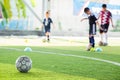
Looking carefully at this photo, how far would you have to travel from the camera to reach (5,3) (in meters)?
4.60

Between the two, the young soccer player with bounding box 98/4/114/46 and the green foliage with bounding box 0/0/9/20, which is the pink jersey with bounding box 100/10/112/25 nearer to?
the young soccer player with bounding box 98/4/114/46

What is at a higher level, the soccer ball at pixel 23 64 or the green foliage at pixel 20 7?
the green foliage at pixel 20 7

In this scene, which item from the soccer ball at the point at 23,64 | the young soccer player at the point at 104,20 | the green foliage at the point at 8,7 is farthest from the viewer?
the young soccer player at the point at 104,20

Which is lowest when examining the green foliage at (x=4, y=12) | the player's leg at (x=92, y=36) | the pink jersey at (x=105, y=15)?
the player's leg at (x=92, y=36)

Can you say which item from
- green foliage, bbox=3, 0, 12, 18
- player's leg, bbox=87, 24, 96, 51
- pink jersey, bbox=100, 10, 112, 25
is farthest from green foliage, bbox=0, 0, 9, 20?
pink jersey, bbox=100, 10, 112, 25

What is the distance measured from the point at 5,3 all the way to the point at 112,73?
13.7 ft

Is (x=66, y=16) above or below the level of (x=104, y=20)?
below

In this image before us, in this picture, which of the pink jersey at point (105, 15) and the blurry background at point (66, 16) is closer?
the pink jersey at point (105, 15)

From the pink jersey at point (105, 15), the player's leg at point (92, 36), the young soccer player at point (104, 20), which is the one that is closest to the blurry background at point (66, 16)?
the young soccer player at point (104, 20)

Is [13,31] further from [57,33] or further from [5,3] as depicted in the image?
[5,3]

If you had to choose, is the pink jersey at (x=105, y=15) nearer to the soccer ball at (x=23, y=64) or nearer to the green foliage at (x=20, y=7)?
the soccer ball at (x=23, y=64)

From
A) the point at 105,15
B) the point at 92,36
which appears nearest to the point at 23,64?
the point at 92,36

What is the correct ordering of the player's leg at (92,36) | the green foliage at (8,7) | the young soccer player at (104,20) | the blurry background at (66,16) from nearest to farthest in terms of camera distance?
the green foliage at (8,7) < the player's leg at (92,36) < the young soccer player at (104,20) < the blurry background at (66,16)

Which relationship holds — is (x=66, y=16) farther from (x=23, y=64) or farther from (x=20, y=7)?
(x=20, y=7)
